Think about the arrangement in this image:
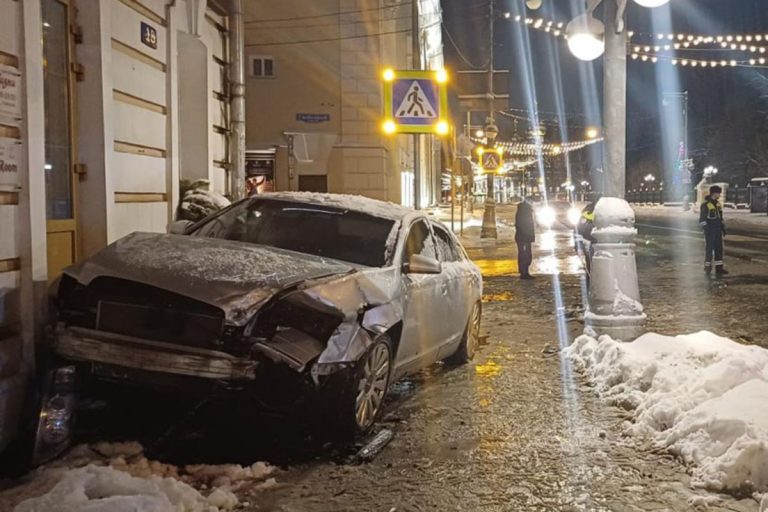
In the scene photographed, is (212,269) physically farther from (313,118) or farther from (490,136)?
(490,136)

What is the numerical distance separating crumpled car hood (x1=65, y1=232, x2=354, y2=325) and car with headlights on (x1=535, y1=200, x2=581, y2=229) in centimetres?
1122

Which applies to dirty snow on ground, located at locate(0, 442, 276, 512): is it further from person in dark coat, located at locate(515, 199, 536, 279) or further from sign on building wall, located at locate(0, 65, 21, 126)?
person in dark coat, located at locate(515, 199, 536, 279)

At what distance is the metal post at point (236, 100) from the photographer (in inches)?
472

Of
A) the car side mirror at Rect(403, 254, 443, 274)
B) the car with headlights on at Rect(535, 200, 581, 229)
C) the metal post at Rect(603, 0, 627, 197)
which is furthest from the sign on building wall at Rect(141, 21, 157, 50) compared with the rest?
the car with headlights on at Rect(535, 200, 581, 229)

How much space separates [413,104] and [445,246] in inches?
179

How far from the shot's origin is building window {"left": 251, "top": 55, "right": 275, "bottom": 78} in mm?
24062

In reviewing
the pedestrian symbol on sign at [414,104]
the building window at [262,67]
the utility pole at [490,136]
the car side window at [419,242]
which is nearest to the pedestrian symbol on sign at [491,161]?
the utility pole at [490,136]

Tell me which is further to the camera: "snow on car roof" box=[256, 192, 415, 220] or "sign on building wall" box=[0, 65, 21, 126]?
"snow on car roof" box=[256, 192, 415, 220]

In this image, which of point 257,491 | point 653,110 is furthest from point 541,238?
point 653,110

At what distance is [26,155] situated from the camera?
5.37 metres

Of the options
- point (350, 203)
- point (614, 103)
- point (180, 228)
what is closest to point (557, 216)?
point (614, 103)

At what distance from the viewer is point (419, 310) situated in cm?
636

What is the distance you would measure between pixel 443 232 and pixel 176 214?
10.9ft

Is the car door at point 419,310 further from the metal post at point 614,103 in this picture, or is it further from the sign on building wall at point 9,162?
the metal post at point 614,103
